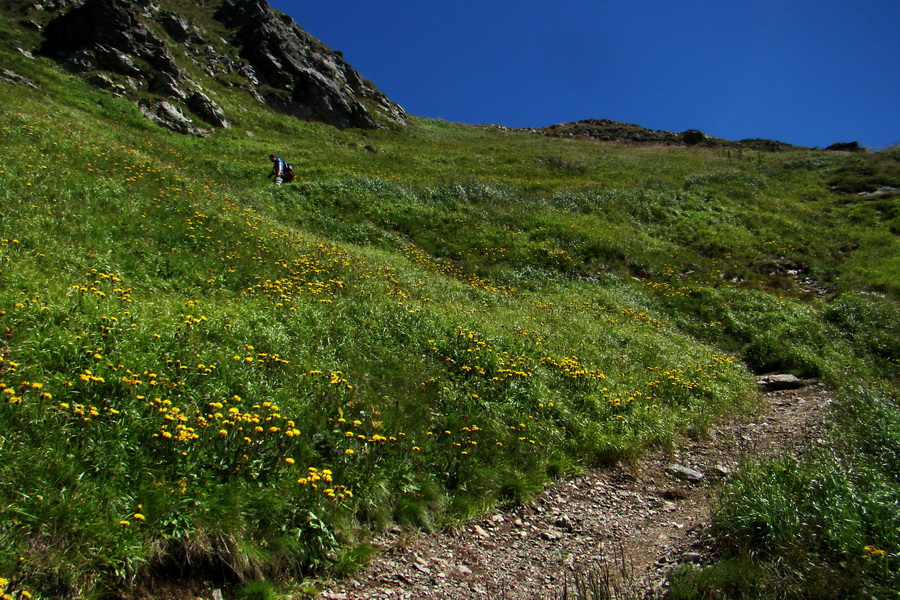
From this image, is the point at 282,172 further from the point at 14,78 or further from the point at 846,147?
the point at 846,147

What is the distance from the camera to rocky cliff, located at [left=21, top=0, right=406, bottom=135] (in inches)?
1193

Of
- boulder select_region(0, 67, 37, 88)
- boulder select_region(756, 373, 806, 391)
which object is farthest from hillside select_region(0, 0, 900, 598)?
boulder select_region(756, 373, 806, 391)

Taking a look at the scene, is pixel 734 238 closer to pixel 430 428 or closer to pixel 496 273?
pixel 496 273

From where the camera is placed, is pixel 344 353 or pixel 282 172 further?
pixel 282 172

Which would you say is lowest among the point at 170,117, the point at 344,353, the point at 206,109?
the point at 344,353

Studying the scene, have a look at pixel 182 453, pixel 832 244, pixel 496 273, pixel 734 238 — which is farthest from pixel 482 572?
pixel 832 244

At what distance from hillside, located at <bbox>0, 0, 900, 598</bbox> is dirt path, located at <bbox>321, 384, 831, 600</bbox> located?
0.26 m

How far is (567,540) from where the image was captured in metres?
5.61

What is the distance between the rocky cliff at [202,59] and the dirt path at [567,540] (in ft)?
99.1

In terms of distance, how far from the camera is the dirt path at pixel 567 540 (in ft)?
15.1

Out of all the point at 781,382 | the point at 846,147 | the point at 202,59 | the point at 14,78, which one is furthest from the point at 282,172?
the point at 846,147

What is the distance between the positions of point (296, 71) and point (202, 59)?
8719 millimetres

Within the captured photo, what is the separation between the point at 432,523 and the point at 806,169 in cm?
4891

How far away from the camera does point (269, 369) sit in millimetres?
6527
